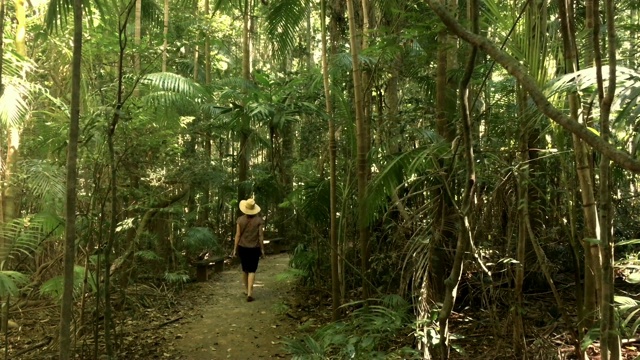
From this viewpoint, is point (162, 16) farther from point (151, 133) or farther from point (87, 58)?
point (151, 133)

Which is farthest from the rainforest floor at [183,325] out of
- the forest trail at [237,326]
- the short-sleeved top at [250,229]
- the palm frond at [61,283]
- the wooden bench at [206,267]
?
the short-sleeved top at [250,229]

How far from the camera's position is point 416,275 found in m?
4.57

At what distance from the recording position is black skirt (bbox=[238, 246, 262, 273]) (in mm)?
7430

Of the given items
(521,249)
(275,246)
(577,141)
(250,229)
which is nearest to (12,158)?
(250,229)

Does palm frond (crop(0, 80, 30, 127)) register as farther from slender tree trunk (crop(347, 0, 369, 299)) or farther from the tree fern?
slender tree trunk (crop(347, 0, 369, 299))

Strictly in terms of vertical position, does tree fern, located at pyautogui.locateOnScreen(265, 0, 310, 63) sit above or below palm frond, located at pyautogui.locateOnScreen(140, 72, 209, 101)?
above

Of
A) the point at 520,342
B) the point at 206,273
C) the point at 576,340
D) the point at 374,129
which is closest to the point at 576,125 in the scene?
the point at 576,340

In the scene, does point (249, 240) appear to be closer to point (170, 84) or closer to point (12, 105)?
point (170, 84)

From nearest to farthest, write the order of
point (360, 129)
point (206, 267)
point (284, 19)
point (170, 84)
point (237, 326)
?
point (360, 129) < point (284, 19) < point (170, 84) < point (237, 326) < point (206, 267)

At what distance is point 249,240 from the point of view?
7.59 m

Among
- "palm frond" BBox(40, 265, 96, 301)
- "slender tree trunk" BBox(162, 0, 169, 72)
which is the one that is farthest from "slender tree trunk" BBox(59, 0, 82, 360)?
"slender tree trunk" BBox(162, 0, 169, 72)

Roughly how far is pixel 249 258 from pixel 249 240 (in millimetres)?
295

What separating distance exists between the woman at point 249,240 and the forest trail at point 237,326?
1.32 ft

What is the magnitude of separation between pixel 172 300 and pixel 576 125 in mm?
6967
